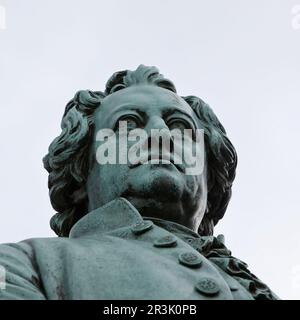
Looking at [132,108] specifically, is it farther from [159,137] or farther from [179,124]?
[159,137]

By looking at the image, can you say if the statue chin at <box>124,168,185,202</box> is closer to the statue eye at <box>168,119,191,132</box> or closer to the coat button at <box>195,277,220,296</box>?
the statue eye at <box>168,119,191,132</box>

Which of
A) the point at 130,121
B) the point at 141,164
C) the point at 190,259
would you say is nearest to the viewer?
the point at 190,259

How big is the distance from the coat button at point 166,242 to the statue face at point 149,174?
1056 millimetres

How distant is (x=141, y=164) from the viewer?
33.8ft

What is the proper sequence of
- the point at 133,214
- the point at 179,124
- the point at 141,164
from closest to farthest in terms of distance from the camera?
the point at 133,214 → the point at 141,164 → the point at 179,124

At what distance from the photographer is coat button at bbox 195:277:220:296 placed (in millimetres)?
8155

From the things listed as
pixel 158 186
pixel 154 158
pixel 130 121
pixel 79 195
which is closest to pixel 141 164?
pixel 154 158

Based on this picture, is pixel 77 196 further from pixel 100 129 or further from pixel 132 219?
pixel 132 219

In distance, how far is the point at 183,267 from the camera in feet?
28.3

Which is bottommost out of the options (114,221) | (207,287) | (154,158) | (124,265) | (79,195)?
(207,287)

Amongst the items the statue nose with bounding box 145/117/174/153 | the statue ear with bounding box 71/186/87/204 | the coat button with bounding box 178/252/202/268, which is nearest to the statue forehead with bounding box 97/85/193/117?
the statue nose with bounding box 145/117/174/153

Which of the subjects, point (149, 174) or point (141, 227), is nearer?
point (141, 227)

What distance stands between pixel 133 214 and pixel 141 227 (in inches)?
11.2

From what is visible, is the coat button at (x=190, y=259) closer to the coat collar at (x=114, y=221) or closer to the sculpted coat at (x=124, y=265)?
the sculpted coat at (x=124, y=265)
